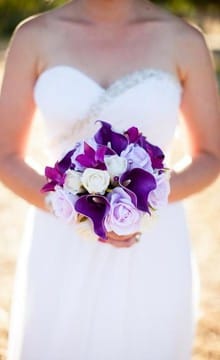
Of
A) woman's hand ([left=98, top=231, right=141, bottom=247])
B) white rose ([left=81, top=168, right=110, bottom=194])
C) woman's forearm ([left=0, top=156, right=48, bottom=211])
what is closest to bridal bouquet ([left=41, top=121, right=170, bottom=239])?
white rose ([left=81, top=168, right=110, bottom=194])

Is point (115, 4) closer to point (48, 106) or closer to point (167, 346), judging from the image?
point (48, 106)

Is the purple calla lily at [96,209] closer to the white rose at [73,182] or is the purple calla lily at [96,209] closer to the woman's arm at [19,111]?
the white rose at [73,182]

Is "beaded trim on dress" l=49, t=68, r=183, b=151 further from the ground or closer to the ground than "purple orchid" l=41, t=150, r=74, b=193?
further from the ground

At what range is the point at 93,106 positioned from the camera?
314 centimetres

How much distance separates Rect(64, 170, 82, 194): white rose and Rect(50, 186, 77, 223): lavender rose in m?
0.02

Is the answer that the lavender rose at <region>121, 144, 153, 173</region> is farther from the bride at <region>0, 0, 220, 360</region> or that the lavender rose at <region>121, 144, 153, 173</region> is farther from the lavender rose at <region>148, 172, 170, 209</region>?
the bride at <region>0, 0, 220, 360</region>

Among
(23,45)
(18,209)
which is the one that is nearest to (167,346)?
(23,45)

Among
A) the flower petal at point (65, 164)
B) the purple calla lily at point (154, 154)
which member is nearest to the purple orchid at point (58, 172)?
the flower petal at point (65, 164)

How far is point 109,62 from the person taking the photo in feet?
10.4

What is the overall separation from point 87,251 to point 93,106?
0.54m

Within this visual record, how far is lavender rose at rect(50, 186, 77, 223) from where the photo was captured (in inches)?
106

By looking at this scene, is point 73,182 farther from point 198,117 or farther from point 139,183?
point 198,117

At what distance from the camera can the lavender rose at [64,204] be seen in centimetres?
268

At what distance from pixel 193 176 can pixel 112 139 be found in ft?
1.75
